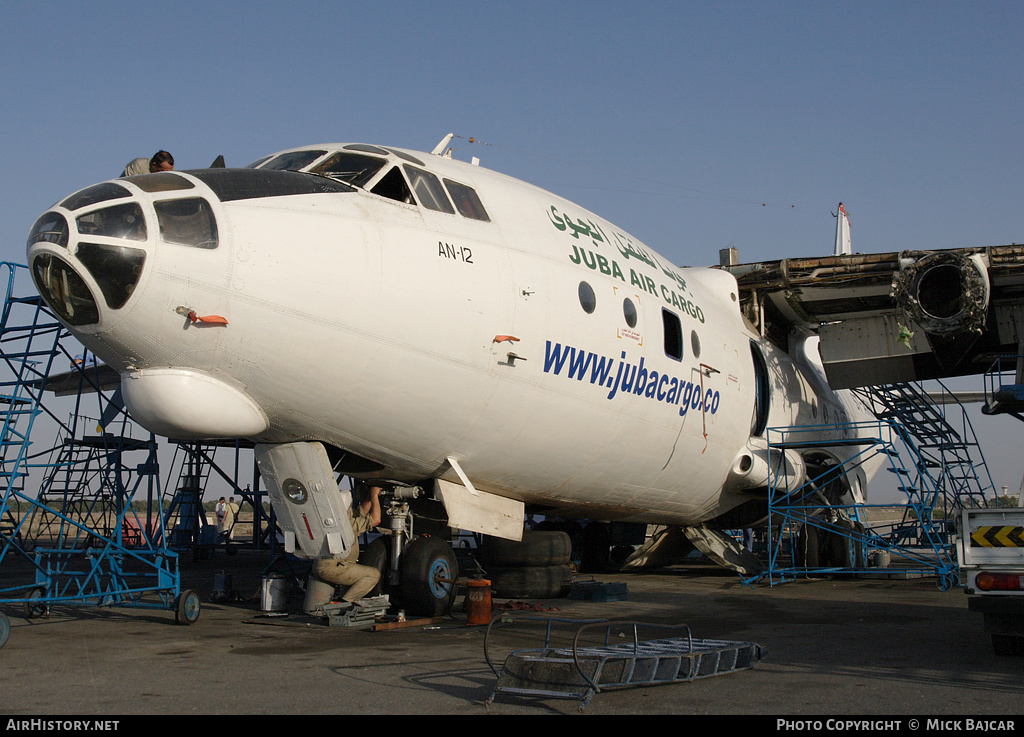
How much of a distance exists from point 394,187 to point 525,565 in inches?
250

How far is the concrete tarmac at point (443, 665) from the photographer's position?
5.86 m

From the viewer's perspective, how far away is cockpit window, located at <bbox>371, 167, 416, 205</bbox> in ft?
31.0

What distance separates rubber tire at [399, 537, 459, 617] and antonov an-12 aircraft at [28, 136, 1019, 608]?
0.04 meters

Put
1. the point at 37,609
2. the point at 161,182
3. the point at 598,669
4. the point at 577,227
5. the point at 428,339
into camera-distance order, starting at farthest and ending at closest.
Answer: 1. the point at 577,227
2. the point at 37,609
3. the point at 428,339
4. the point at 161,182
5. the point at 598,669

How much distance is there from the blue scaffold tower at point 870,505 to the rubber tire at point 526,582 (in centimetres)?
407

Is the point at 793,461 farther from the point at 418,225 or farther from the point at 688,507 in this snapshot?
the point at 418,225

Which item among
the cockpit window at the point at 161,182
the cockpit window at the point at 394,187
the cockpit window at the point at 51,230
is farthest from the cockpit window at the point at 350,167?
the cockpit window at the point at 51,230

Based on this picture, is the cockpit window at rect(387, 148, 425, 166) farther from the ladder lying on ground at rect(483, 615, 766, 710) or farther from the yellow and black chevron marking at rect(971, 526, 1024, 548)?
the yellow and black chevron marking at rect(971, 526, 1024, 548)

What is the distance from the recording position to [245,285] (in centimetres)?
788

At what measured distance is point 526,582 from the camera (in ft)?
43.7

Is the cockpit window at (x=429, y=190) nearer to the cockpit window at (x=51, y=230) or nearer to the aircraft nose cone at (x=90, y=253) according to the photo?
the aircraft nose cone at (x=90, y=253)

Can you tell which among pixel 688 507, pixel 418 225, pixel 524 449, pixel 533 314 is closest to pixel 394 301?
pixel 418 225

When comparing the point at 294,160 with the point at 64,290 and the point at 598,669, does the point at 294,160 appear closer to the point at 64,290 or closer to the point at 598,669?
the point at 64,290

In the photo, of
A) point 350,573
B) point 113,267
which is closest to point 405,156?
point 113,267
